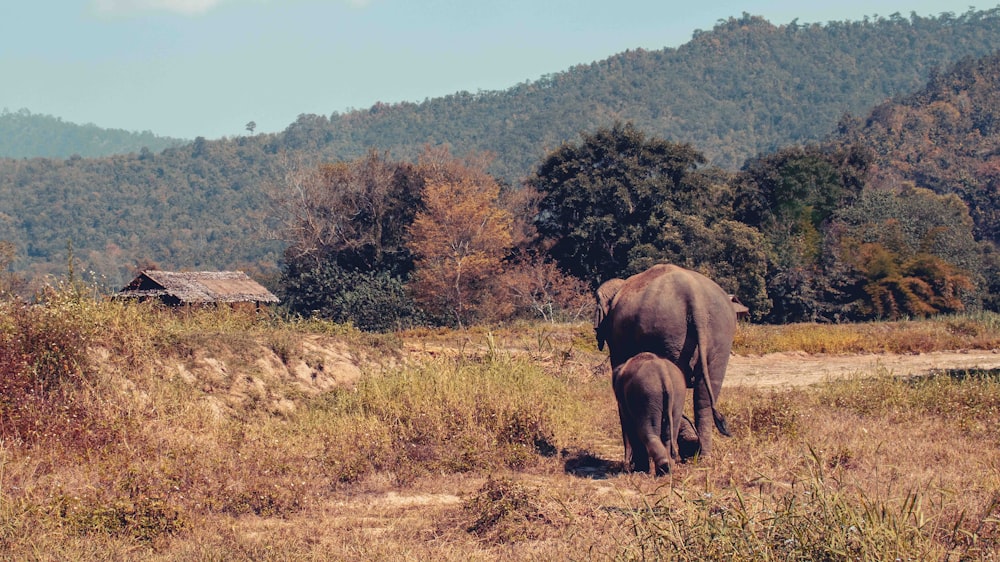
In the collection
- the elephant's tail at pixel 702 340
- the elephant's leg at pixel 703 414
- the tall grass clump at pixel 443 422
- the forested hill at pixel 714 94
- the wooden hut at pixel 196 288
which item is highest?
the forested hill at pixel 714 94

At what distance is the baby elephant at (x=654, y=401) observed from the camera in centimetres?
852

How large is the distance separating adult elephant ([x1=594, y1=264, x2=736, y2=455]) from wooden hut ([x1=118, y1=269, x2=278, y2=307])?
2178 cm

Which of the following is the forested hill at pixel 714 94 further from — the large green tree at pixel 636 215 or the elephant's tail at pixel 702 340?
the elephant's tail at pixel 702 340

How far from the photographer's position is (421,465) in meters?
9.44

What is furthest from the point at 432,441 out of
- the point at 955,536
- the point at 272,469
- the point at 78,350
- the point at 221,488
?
the point at 955,536

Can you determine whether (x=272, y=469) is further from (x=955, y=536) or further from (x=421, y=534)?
(x=955, y=536)

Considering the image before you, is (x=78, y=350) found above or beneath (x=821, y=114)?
beneath

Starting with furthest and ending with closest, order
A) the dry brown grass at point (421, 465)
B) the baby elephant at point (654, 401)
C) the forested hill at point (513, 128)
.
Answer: the forested hill at point (513, 128)
the baby elephant at point (654, 401)
the dry brown grass at point (421, 465)

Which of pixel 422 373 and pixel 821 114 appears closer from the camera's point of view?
pixel 422 373

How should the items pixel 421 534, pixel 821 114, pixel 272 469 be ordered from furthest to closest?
pixel 821 114 < pixel 272 469 < pixel 421 534

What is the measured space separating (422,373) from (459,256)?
30.2 meters

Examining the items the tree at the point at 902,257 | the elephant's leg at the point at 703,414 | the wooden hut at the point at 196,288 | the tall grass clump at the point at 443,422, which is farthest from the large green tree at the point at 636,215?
the elephant's leg at the point at 703,414

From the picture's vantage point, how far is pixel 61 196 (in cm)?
12756

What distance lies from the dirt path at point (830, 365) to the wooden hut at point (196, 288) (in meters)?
15.8
